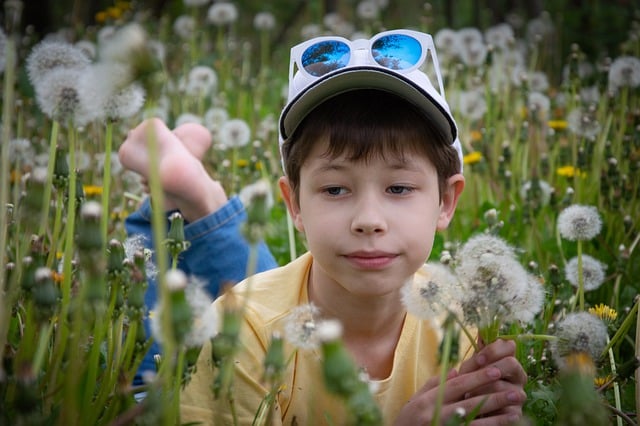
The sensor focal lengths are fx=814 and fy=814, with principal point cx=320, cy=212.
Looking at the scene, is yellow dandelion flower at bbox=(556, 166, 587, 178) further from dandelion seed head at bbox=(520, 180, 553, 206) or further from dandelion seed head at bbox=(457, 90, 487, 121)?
dandelion seed head at bbox=(457, 90, 487, 121)

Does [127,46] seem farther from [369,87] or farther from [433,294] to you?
[369,87]

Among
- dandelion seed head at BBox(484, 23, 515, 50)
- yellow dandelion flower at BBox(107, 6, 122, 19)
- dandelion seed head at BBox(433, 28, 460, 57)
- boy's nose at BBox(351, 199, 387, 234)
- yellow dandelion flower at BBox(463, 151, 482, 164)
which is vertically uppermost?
yellow dandelion flower at BBox(107, 6, 122, 19)

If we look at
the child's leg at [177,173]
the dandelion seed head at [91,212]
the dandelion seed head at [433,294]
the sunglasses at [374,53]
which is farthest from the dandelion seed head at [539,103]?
the dandelion seed head at [91,212]

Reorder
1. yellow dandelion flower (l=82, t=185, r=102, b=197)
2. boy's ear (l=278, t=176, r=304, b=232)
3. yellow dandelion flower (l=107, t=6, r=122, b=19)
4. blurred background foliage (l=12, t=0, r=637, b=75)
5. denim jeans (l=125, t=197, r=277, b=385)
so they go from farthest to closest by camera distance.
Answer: yellow dandelion flower (l=107, t=6, r=122, b=19) < blurred background foliage (l=12, t=0, r=637, b=75) < yellow dandelion flower (l=82, t=185, r=102, b=197) < denim jeans (l=125, t=197, r=277, b=385) < boy's ear (l=278, t=176, r=304, b=232)

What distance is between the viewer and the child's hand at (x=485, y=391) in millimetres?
1389

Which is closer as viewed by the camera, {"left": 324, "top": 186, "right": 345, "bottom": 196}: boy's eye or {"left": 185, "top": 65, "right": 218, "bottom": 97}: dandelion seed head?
{"left": 324, "top": 186, "right": 345, "bottom": 196}: boy's eye

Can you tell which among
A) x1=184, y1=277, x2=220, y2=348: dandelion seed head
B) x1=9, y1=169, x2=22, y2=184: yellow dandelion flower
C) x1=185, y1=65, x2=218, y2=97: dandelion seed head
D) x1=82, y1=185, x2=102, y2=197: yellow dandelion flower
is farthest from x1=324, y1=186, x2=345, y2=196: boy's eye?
x1=185, y1=65, x2=218, y2=97: dandelion seed head

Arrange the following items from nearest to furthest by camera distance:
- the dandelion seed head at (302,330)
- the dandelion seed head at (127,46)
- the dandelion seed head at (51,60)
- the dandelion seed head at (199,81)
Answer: the dandelion seed head at (127,46)
the dandelion seed head at (302,330)
the dandelion seed head at (51,60)
the dandelion seed head at (199,81)

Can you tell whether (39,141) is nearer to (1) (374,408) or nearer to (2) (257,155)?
(2) (257,155)

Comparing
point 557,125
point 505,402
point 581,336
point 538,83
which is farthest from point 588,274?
point 538,83

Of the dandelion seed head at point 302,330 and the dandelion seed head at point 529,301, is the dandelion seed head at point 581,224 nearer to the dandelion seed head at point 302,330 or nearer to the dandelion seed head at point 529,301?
the dandelion seed head at point 529,301

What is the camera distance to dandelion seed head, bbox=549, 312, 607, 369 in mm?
1465

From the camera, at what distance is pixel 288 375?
166 centimetres

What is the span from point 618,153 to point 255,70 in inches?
139
